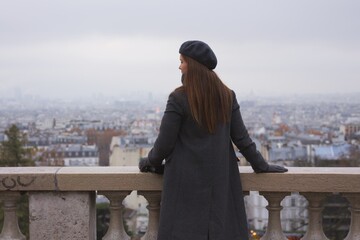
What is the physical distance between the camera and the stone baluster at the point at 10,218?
3547mm

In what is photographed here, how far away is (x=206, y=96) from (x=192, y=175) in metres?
0.47

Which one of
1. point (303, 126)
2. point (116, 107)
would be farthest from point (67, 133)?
point (116, 107)

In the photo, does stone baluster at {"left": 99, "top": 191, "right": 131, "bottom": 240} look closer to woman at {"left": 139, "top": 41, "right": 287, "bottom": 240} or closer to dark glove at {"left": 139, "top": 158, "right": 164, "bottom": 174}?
dark glove at {"left": 139, "top": 158, "right": 164, "bottom": 174}

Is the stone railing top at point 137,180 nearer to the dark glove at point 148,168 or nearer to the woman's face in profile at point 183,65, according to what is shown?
the dark glove at point 148,168

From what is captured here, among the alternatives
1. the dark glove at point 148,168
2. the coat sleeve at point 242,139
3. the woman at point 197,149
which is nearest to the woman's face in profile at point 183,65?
the woman at point 197,149

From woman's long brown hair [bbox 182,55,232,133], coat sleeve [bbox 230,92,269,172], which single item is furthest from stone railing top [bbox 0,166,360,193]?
woman's long brown hair [bbox 182,55,232,133]

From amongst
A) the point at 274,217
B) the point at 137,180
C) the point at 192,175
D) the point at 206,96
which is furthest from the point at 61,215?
the point at 274,217

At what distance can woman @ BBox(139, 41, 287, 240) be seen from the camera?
3090 millimetres

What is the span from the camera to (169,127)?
122 inches

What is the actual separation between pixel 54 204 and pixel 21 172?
11.8 inches

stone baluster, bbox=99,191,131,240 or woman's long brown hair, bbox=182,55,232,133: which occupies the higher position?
woman's long brown hair, bbox=182,55,232,133

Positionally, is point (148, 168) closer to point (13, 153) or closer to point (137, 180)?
point (137, 180)

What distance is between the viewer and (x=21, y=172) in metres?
3.53

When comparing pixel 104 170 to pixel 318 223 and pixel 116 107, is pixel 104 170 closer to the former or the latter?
pixel 318 223
